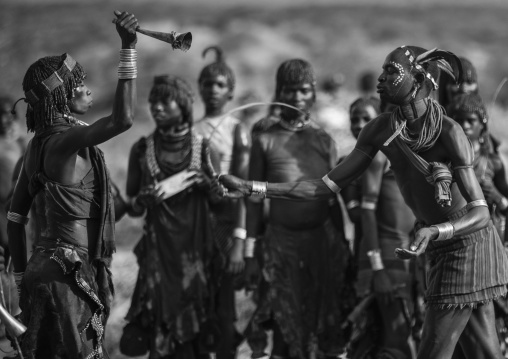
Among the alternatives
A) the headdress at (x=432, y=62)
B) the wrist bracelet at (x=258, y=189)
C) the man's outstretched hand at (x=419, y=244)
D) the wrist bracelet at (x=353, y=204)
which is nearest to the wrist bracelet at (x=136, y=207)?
the wrist bracelet at (x=353, y=204)

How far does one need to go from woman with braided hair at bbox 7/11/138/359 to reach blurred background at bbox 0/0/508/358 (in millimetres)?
9053

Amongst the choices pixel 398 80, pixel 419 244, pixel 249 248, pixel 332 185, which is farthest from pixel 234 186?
pixel 249 248

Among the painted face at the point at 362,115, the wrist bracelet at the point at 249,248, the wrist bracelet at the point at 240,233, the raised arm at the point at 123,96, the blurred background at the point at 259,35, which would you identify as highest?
the blurred background at the point at 259,35

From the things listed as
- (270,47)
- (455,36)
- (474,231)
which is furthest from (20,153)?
(455,36)

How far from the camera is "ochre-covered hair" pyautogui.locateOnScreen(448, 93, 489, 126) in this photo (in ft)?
22.9

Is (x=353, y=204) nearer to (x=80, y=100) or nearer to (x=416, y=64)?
(x=416, y=64)

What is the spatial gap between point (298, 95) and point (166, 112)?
949mm

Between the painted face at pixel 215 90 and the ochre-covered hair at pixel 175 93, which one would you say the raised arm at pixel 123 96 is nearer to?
the ochre-covered hair at pixel 175 93

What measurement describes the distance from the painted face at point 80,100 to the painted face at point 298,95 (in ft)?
6.57

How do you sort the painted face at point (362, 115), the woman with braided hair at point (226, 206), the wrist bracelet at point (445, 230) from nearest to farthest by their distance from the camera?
the wrist bracelet at point (445, 230) → the woman with braided hair at point (226, 206) → the painted face at point (362, 115)

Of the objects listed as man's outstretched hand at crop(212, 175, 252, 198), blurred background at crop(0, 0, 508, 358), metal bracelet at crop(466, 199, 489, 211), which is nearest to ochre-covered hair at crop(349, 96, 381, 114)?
man's outstretched hand at crop(212, 175, 252, 198)

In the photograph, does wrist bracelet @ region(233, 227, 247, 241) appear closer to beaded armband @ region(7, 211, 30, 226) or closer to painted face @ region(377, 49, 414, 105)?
beaded armband @ region(7, 211, 30, 226)

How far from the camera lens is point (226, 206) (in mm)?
7520

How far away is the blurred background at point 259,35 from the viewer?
15398 millimetres
